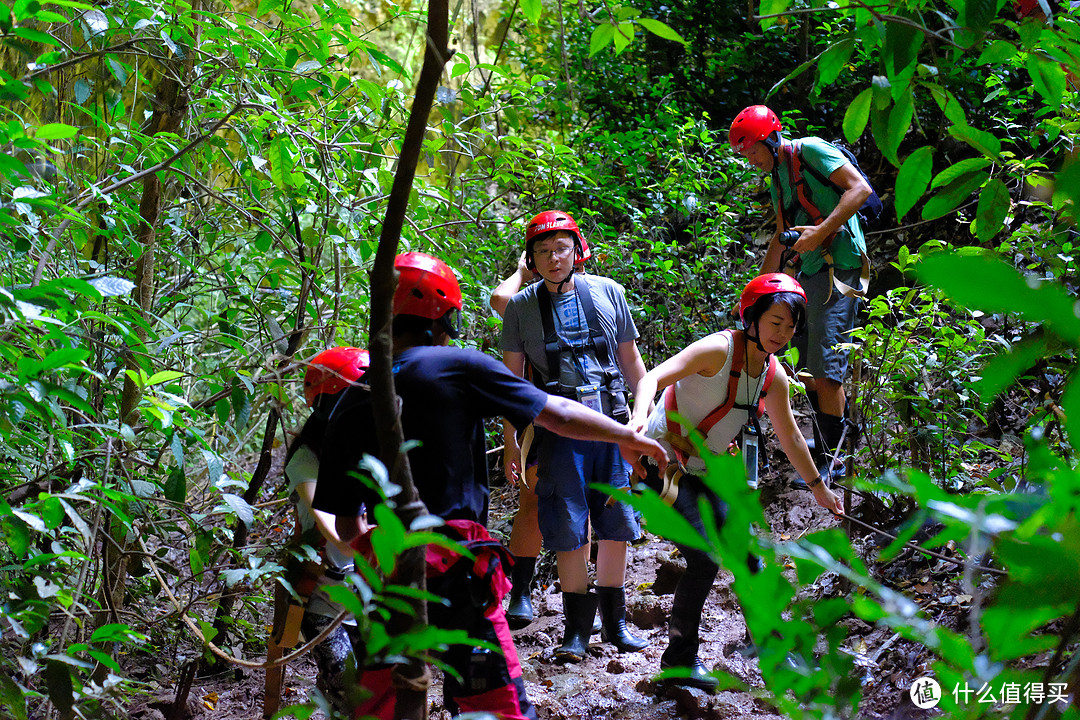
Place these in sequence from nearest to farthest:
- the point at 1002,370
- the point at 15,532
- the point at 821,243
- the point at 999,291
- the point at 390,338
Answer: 1. the point at 999,291
2. the point at 1002,370
3. the point at 390,338
4. the point at 15,532
5. the point at 821,243

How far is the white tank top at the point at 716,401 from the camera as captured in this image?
4039mm

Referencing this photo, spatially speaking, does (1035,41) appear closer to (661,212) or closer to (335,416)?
(335,416)

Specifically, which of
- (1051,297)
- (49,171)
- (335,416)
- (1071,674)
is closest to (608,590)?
(335,416)

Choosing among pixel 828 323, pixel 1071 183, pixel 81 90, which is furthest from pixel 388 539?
pixel 828 323

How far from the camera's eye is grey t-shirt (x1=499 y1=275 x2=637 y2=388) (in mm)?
4559

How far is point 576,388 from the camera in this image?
4512mm

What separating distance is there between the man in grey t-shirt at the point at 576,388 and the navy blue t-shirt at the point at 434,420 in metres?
1.87

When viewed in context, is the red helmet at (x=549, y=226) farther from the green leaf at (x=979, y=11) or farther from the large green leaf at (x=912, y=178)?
the green leaf at (x=979, y=11)

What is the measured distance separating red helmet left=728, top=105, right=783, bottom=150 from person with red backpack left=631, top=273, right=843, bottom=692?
1.93 meters

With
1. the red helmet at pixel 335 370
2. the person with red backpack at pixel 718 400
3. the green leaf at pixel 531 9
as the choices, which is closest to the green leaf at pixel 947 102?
the green leaf at pixel 531 9

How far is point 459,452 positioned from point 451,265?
3.09 metres

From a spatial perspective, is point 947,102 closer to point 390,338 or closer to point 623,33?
point 623,33

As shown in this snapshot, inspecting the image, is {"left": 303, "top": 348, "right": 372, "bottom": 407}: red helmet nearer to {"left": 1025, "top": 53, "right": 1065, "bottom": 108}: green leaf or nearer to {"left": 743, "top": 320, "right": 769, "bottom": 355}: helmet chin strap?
{"left": 743, "top": 320, "right": 769, "bottom": 355}: helmet chin strap

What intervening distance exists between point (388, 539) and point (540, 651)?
395 centimetres
